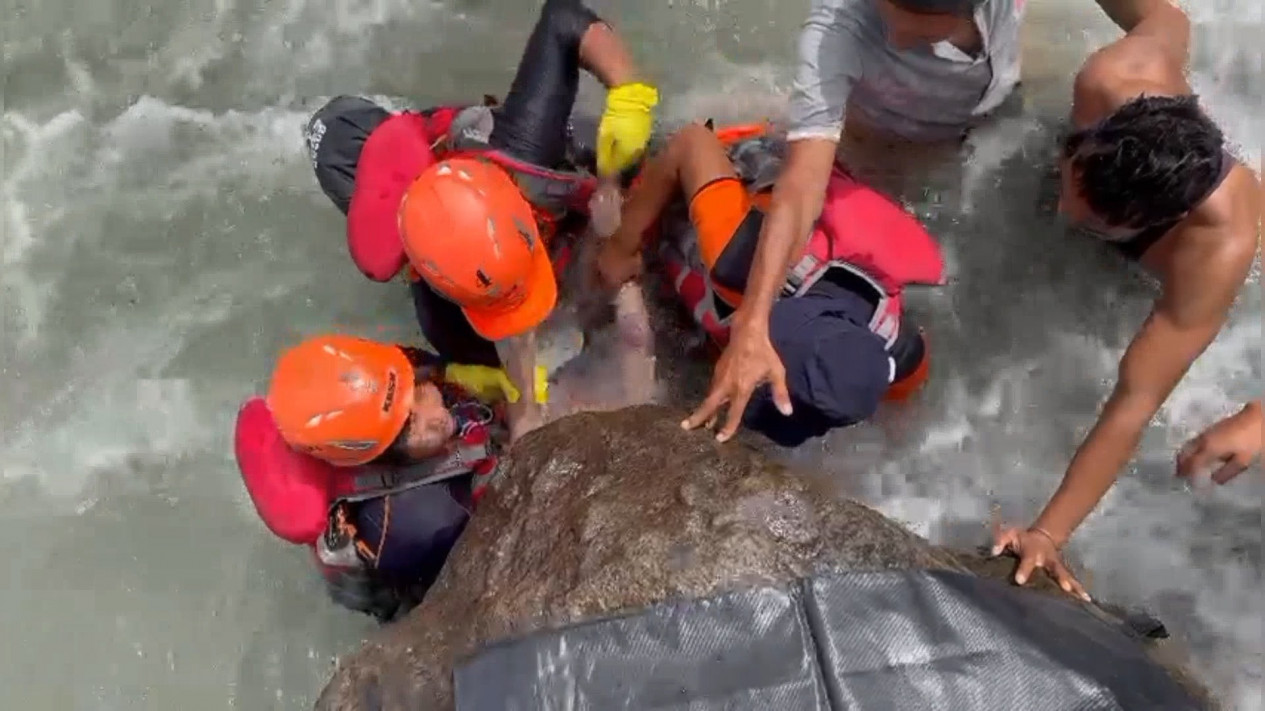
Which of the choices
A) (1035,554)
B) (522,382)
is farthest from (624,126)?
(1035,554)

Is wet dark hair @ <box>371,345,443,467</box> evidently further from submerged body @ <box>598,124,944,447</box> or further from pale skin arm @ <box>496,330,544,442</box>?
submerged body @ <box>598,124,944,447</box>

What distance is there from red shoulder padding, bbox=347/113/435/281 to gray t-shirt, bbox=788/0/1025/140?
111 centimetres

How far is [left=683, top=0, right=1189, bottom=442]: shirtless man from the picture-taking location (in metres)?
2.35

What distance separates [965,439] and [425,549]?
1.95m

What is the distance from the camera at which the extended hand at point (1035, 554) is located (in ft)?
8.19

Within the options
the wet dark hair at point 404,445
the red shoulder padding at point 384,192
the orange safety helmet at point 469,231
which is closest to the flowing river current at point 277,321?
the wet dark hair at point 404,445

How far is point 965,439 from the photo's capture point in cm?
367

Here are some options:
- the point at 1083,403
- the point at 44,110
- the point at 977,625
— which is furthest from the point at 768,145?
the point at 44,110

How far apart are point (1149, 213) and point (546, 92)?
1.73m

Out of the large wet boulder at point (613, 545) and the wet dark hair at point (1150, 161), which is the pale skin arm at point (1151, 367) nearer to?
the wet dark hair at point (1150, 161)

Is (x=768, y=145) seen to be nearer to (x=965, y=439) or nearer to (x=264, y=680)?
(x=965, y=439)

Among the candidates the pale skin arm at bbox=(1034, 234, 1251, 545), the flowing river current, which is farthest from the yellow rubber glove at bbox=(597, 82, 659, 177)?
the pale skin arm at bbox=(1034, 234, 1251, 545)

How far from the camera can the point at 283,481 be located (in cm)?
279

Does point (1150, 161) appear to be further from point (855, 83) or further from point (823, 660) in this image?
point (823, 660)
